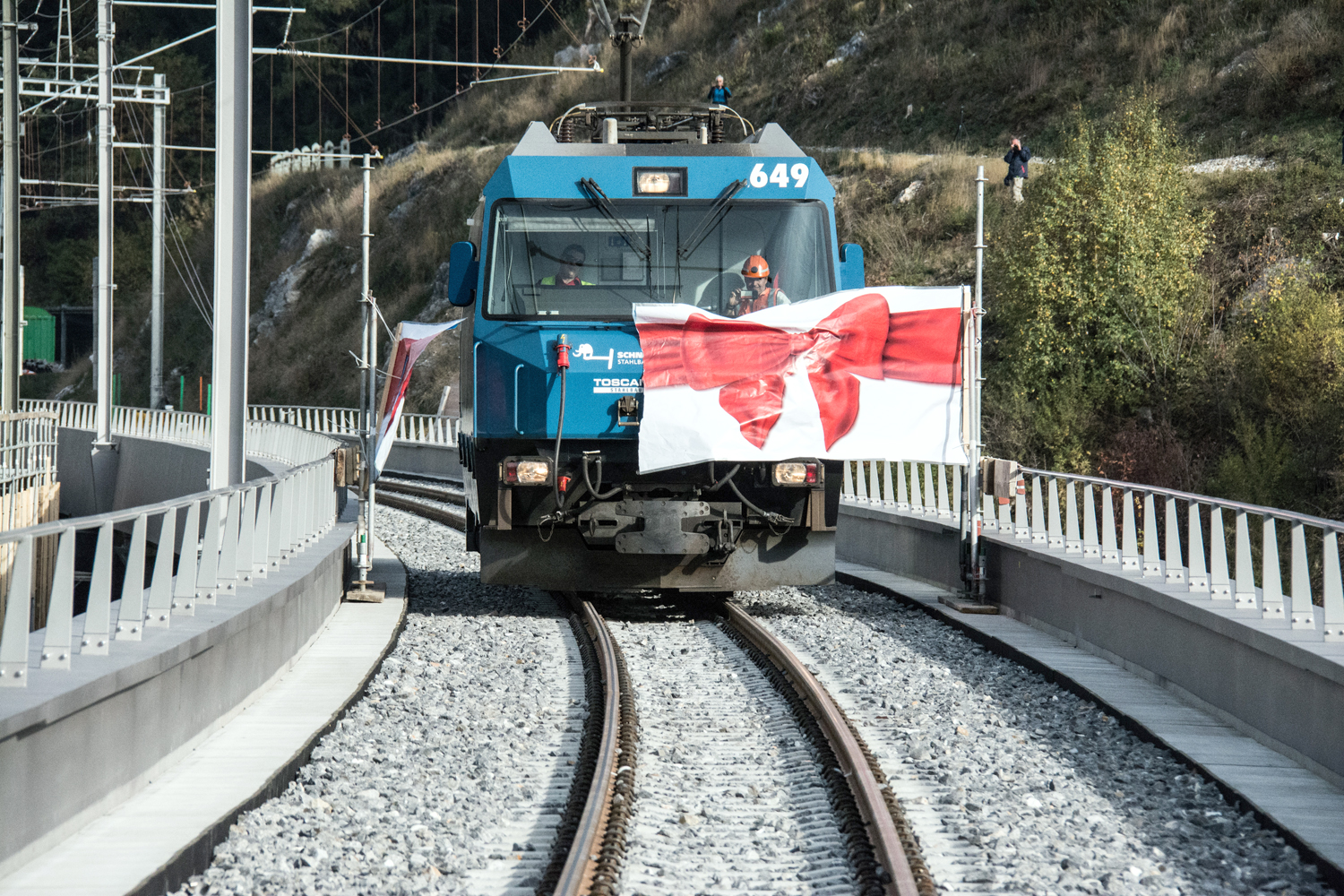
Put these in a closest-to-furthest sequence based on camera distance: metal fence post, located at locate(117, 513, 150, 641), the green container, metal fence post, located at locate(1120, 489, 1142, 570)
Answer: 1. metal fence post, located at locate(117, 513, 150, 641)
2. metal fence post, located at locate(1120, 489, 1142, 570)
3. the green container

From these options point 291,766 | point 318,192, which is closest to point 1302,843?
point 291,766

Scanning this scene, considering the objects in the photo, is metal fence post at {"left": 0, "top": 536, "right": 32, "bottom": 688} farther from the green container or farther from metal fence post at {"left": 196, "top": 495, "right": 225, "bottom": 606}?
the green container

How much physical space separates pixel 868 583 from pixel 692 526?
442 centimetres

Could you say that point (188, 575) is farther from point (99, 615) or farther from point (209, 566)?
point (99, 615)

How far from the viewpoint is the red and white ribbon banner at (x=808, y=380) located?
12.3 m

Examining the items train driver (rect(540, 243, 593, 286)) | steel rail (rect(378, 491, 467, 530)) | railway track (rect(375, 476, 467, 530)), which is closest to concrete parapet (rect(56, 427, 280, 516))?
steel rail (rect(378, 491, 467, 530))

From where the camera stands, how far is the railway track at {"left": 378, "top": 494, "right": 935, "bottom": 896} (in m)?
6.19

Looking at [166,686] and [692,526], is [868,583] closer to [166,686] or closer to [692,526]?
[692,526]

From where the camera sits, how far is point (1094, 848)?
22.1 feet

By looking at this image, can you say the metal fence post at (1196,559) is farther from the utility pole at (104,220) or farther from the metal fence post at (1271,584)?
the utility pole at (104,220)

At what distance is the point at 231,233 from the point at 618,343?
3221 mm

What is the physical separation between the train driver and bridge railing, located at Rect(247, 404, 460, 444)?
68.0 feet

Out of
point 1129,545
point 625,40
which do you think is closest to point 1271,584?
point 1129,545

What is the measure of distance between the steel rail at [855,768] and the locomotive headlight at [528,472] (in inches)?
88.8
